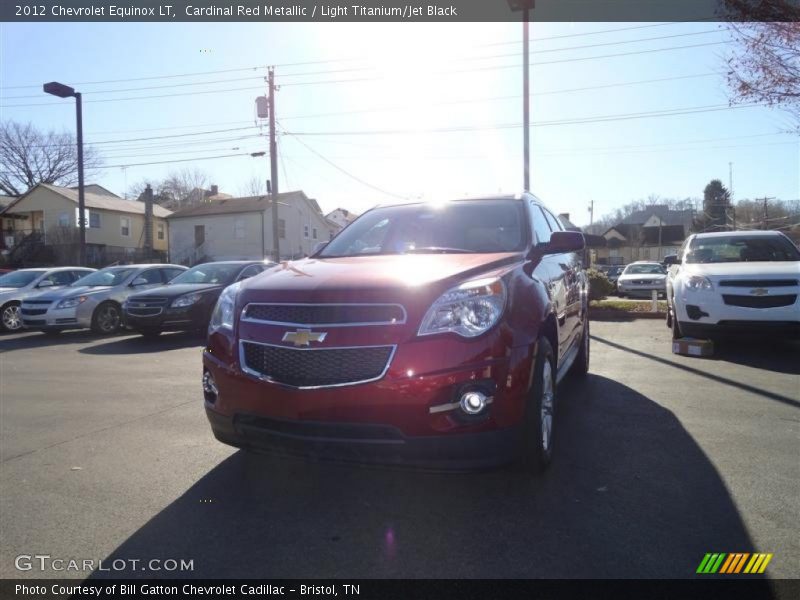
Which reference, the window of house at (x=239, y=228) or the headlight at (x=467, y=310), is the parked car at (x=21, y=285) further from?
the window of house at (x=239, y=228)

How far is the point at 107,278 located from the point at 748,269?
12.7 metres

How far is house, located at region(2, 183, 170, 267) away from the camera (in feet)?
117

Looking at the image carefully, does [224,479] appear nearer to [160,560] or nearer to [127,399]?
[160,560]

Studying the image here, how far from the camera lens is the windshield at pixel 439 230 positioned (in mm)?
3881

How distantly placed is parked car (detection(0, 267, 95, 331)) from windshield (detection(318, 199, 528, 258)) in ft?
38.0

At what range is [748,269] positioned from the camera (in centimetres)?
710

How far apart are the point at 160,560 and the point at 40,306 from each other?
446 inches

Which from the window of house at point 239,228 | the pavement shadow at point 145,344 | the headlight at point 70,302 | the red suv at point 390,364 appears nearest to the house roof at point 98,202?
the window of house at point 239,228

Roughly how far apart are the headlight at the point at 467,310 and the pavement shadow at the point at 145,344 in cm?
782

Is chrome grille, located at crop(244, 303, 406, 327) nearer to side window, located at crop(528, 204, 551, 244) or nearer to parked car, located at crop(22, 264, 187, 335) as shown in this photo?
side window, located at crop(528, 204, 551, 244)

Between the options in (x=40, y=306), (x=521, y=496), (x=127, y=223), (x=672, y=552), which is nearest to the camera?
(x=672, y=552)

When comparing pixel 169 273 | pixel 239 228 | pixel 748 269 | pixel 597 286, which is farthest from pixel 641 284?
pixel 239 228

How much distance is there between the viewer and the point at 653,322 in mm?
11586

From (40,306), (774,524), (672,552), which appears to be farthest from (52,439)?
(40,306)
